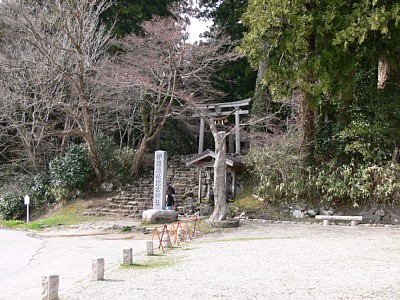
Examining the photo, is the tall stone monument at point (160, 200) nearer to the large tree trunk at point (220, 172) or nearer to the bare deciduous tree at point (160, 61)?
the large tree trunk at point (220, 172)

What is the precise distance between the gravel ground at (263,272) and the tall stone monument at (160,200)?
4.16 m

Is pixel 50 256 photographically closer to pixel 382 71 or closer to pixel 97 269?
pixel 97 269

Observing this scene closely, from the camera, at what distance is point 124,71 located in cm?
1789

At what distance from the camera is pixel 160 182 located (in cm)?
1510

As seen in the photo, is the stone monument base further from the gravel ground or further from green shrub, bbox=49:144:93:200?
green shrub, bbox=49:144:93:200

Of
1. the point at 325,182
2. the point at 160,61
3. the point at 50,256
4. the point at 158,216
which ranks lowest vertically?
the point at 50,256

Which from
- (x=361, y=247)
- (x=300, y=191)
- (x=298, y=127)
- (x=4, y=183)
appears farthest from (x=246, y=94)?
(x=361, y=247)

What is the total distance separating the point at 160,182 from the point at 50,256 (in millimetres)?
5919

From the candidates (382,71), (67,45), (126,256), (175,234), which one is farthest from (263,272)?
(67,45)

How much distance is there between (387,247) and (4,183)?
17.4 meters

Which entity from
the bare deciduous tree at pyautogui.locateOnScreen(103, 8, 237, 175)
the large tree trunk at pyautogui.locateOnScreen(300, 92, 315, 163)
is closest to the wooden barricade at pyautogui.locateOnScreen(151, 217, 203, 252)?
the large tree trunk at pyautogui.locateOnScreen(300, 92, 315, 163)

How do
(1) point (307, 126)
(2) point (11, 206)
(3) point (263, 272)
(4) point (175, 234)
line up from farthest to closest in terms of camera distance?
1. (2) point (11, 206)
2. (1) point (307, 126)
3. (4) point (175, 234)
4. (3) point (263, 272)

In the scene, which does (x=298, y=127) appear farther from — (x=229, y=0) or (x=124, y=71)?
(x=229, y=0)

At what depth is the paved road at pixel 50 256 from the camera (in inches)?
273
